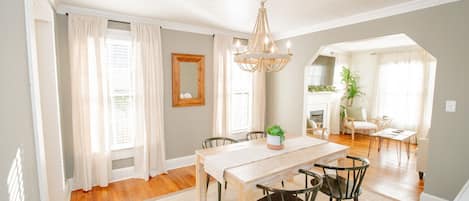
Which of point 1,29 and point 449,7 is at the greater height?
point 449,7

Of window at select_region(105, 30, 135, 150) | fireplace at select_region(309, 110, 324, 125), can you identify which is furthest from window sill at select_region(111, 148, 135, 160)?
fireplace at select_region(309, 110, 324, 125)

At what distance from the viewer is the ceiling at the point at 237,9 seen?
103 inches

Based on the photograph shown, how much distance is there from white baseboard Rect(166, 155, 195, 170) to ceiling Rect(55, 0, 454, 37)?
233 cm

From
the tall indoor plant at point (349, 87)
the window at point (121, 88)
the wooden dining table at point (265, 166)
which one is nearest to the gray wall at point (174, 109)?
the window at point (121, 88)

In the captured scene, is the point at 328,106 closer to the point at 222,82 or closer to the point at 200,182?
the point at 222,82

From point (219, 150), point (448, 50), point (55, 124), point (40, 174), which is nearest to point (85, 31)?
point (55, 124)

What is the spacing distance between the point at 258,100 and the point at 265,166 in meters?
2.59

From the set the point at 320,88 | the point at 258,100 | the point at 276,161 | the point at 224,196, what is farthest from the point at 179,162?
the point at 320,88

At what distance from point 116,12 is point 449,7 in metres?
4.06

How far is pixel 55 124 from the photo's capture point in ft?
7.55

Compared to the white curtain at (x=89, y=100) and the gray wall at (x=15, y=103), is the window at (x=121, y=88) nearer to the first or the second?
the white curtain at (x=89, y=100)

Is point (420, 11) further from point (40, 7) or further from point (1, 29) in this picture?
point (40, 7)

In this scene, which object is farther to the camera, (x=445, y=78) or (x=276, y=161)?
(x=445, y=78)

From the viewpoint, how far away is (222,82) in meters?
4.05
